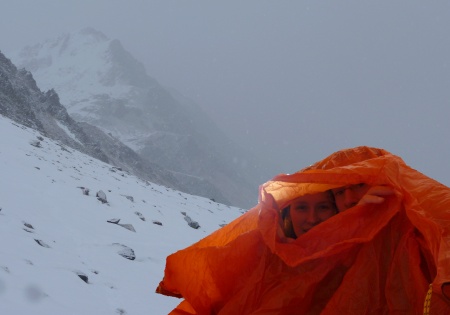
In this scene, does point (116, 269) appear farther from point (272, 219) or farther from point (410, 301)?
point (410, 301)

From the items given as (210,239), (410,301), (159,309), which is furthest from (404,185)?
(159,309)

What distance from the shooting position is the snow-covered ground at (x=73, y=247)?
4.03 meters

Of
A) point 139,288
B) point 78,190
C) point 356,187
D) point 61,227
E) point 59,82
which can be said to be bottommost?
point 59,82

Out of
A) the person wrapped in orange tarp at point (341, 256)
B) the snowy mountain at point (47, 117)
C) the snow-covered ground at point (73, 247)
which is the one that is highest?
the person wrapped in orange tarp at point (341, 256)

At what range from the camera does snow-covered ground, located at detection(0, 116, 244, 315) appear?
4.03 metres

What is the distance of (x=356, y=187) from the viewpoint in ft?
9.57

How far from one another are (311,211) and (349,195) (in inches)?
13.1

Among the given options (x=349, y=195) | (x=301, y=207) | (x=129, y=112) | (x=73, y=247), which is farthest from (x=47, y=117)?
(x=129, y=112)

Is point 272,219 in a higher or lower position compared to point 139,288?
higher

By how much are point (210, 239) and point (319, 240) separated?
1.07 m

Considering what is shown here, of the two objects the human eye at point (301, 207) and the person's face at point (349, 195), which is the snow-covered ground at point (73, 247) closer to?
the human eye at point (301, 207)

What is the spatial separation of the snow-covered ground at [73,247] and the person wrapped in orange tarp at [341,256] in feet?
4.91

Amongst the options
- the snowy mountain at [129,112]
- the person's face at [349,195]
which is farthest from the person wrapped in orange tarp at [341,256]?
the snowy mountain at [129,112]

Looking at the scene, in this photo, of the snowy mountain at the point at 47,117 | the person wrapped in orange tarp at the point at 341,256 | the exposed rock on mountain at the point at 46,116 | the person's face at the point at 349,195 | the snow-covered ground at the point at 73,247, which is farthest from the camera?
the snowy mountain at the point at 47,117
